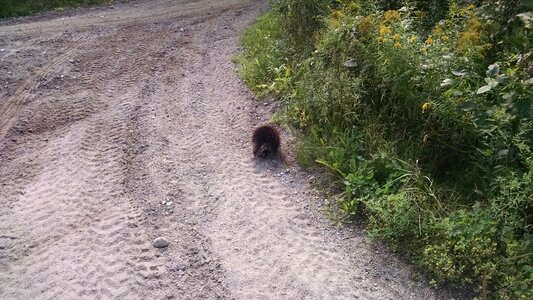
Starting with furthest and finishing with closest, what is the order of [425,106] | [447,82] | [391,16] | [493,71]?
[391,16], [425,106], [447,82], [493,71]

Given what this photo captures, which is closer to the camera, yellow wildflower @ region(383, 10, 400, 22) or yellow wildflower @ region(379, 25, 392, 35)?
yellow wildflower @ region(379, 25, 392, 35)

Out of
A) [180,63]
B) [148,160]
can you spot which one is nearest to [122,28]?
[180,63]

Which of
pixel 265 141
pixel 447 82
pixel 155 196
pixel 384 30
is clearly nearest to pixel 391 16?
pixel 384 30

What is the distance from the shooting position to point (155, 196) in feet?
15.5

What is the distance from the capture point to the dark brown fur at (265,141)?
5.15 metres

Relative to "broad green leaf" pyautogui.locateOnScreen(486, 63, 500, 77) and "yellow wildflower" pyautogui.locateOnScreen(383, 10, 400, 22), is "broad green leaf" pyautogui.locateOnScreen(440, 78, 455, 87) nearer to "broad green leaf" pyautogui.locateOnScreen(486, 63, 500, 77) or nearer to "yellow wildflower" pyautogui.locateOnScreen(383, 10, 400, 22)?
"broad green leaf" pyautogui.locateOnScreen(486, 63, 500, 77)

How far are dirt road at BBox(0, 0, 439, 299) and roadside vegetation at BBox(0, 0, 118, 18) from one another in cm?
285

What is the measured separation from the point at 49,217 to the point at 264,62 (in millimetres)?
3456

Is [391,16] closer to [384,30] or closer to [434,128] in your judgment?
[384,30]

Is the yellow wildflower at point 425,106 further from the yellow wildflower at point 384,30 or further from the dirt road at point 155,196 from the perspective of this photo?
the dirt road at point 155,196

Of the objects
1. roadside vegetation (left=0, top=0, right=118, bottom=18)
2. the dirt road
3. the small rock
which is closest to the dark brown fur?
the dirt road

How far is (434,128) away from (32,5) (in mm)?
8893

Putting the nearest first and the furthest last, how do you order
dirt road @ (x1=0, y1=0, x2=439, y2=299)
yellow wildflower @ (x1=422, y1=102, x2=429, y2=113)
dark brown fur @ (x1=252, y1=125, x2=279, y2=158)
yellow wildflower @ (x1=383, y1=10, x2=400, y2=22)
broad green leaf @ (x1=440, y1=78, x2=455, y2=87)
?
1. dirt road @ (x1=0, y1=0, x2=439, y2=299)
2. broad green leaf @ (x1=440, y1=78, x2=455, y2=87)
3. yellow wildflower @ (x1=422, y1=102, x2=429, y2=113)
4. dark brown fur @ (x1=252, y1=125, x2=279, y2=158)
5. yellow wildflower @ (x1=383, y1=10, x2=400, y2=22)

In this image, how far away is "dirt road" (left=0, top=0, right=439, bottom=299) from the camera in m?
3.87
